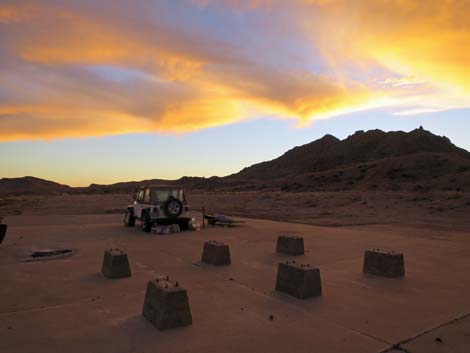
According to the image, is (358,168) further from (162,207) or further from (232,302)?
(232,302)

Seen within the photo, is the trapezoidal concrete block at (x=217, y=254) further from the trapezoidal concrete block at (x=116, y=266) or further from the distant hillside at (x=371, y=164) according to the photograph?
the distant hillside at (x=371, y=164)

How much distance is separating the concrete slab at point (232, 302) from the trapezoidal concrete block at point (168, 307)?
0.12 metres

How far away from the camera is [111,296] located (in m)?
6.45

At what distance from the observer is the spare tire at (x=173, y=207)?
48.5 ft

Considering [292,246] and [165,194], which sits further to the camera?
[165,194]

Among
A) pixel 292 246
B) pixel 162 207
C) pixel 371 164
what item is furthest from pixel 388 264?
pixel 371 164

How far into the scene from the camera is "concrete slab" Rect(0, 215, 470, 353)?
4.69 m

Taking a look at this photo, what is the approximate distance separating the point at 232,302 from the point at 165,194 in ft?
31.7

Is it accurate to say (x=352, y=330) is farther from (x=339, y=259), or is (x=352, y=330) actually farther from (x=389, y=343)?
(x=339, y=259)

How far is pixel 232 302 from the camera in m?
6.16

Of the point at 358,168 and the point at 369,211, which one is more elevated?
the point at 358,168

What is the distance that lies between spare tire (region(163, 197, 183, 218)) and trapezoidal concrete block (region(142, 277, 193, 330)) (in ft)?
31.4

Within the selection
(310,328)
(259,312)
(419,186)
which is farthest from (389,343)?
(419,186)

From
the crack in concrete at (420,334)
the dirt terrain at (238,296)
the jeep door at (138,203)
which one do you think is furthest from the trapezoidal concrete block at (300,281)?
the jeep door at (138,203)
